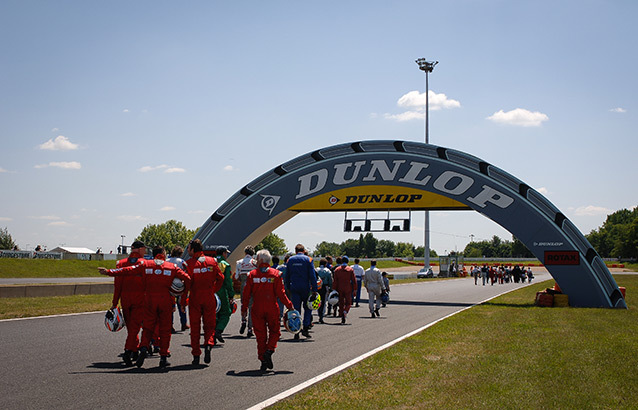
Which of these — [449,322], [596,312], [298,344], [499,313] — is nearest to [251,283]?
[298,344]

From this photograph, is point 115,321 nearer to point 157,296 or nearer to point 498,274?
point 157,296

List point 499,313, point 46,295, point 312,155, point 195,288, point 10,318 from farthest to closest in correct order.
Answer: point 312,155 → point 46,295 → point 499,313 → point 10,318 → point 195,288

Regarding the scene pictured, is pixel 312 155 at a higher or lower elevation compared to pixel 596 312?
higher

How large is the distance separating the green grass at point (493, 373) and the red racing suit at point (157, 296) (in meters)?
2.65

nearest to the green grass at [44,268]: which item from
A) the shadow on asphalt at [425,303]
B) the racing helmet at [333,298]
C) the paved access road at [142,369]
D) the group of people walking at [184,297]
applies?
the shadow on asphalt at [425,303]

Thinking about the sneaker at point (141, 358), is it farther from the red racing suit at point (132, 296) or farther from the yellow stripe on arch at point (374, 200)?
the yellow stripe on arch at point (374, 200)

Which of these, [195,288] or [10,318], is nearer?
[195,288]

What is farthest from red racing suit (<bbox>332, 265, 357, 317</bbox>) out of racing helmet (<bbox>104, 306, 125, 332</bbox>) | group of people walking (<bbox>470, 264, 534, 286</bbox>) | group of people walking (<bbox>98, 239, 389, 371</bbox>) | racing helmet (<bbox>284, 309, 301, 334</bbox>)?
group of people walking (<bbox>470, 264, 534, 286</bbox>)

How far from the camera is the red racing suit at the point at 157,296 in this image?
29.6 feet

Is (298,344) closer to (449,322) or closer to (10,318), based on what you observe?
(449,322)

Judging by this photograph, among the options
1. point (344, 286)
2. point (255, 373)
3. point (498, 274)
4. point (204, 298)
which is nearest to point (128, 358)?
point (204, 298)

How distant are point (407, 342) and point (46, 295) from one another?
17.3 metres

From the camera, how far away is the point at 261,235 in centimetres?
3117

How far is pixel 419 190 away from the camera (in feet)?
92.3
